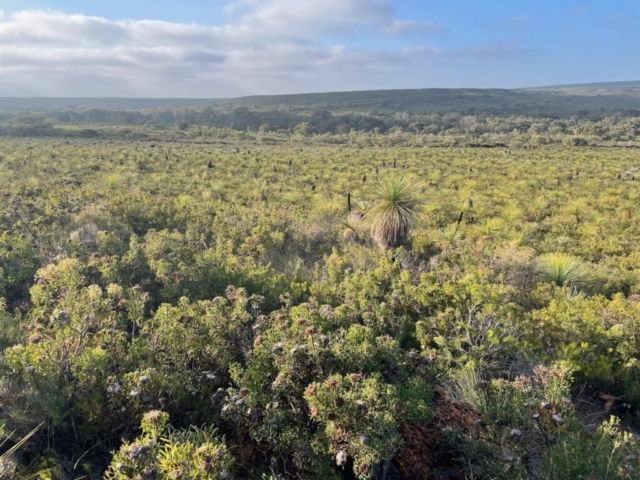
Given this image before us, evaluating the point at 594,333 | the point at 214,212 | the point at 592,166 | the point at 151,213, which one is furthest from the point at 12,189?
the point at 592,166

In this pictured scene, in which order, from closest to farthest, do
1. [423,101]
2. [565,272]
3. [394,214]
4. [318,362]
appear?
[318,362] → [565,272] → [394,214] → [423,101]

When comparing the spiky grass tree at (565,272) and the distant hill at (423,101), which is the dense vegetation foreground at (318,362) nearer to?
the spiky grass tree at (565,272)

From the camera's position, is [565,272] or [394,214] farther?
[394,214]

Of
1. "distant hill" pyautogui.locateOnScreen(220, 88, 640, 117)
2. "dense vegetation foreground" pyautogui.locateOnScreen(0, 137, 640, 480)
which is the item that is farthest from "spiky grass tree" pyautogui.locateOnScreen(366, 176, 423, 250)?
"distant hill" pyautogui.locateOnScreen(220, 88, 640, 117)

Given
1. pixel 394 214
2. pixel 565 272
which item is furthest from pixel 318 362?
pixel 565 272

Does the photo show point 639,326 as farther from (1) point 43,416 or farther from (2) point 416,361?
(1) point 43,416

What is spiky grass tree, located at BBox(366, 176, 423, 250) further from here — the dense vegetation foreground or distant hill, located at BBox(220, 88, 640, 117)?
distant hill, located at BBox(220, 88, 640, 117)

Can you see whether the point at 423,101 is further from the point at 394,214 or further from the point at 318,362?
the point at 318,362
